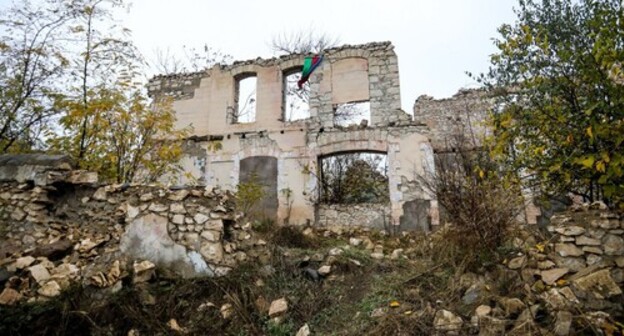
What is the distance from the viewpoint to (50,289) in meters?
3.66

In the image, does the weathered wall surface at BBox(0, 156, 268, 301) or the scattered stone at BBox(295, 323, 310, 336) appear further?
the weathered wall surface at BBox(0, 156, 268, 301)

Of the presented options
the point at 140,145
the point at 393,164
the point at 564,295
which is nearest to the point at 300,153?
the point at 393,164

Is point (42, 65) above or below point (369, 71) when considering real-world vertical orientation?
below

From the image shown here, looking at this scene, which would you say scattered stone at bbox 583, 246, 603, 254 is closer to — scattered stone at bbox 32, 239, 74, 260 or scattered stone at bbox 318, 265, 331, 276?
scattered stone at bbox 318, 265, 331, 276

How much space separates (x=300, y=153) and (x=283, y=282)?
6.17m

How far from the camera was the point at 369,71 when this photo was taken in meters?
10.2

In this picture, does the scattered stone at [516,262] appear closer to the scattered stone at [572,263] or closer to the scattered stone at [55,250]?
the scattered stone at [572,263]

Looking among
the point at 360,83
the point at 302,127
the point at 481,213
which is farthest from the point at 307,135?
the point at 481,213

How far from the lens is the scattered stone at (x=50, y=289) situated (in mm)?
3622

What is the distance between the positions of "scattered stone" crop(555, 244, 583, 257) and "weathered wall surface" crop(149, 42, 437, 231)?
5187mm

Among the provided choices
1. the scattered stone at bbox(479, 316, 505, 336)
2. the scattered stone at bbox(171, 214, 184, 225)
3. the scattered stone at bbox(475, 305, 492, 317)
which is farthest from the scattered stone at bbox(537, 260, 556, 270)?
the scattered stone at bbox(171, 214, 184, 225)

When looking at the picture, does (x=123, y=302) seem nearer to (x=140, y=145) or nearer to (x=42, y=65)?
(x=140, y=145)

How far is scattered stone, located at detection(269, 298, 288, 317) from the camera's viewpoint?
353 centimetres

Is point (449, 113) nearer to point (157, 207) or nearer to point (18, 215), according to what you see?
point (157, 207)
